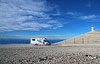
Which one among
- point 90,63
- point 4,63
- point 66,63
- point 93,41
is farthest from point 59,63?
point 93,41

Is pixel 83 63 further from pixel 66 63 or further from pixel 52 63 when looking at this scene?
pixel 52 63

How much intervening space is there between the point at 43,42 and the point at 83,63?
23.7m

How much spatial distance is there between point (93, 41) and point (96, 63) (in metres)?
35.1

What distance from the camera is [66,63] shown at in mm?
9336

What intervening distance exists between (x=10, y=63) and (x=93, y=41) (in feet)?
127

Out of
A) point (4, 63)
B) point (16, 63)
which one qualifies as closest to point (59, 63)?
point (16, 63)

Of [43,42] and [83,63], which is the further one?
[43,42]

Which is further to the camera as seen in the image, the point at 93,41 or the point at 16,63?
the point at 93,41

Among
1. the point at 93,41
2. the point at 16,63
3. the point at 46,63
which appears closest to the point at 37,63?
the point at 46,63

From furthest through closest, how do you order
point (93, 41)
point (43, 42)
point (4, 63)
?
point (93, 41) → point (43, 42) → point (4, 63)

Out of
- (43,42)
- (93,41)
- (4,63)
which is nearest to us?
(4,63)

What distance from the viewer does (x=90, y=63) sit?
30.8 feet

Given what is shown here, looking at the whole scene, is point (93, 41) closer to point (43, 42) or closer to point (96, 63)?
point (43, 42)

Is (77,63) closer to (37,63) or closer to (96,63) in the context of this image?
(96,63)
